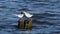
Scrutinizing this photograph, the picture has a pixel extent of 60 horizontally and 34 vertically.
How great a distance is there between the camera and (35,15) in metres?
18.1

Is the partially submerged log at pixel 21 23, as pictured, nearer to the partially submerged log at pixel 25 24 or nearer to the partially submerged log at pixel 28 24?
the partially submerged log at pixel 25 24

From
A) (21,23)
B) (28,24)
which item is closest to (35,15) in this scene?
(28,24)

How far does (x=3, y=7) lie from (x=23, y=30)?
4764 mm

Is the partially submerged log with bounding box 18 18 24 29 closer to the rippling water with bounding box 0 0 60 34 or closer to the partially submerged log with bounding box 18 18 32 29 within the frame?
the partially submerged log with bounding box 18 18 32 29

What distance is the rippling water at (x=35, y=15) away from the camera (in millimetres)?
15461

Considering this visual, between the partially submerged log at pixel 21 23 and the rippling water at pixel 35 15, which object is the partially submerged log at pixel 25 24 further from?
the rippling water at pixel 35 15

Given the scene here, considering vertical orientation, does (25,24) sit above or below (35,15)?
below

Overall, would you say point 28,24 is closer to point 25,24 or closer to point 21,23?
point 25,24

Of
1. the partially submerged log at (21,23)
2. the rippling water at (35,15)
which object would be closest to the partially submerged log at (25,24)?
the partially submerged log at (21,23)

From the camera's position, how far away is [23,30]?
15.3 meters

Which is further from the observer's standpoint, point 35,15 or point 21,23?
point 35,15

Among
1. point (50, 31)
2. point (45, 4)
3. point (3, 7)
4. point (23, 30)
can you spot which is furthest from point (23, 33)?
point (45, 4)

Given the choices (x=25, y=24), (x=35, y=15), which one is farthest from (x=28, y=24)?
(x=35, y=15)

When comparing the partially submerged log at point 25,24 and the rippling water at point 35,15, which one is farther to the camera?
the rippling water at point 35,15
